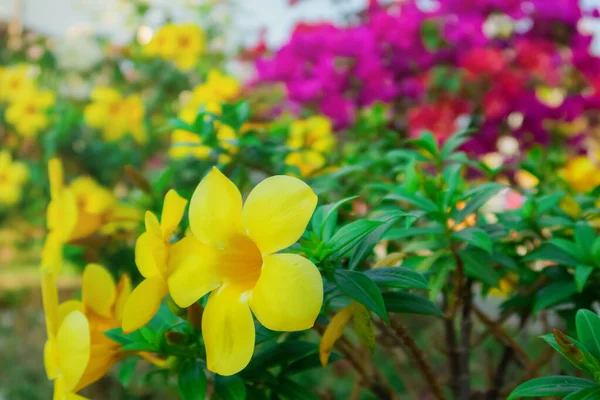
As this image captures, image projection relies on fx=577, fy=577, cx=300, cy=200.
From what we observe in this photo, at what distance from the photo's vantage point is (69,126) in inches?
82.7

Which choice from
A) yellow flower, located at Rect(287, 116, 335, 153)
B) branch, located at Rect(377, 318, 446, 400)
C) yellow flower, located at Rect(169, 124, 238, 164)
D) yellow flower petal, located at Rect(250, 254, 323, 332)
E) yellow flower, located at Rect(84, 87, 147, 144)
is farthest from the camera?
yellow flower, located at Rect(84, 87, 147, 144)

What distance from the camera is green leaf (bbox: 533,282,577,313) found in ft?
1.60

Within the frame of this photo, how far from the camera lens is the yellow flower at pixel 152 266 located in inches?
15.2

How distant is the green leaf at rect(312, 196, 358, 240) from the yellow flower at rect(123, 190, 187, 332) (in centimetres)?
10

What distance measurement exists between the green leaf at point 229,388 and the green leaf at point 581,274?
27 centimetres

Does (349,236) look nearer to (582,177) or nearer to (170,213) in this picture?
(170,213)

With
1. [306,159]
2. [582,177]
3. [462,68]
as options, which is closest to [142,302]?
[306,159]

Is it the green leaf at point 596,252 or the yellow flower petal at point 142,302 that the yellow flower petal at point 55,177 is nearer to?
the yellow flower petal at point 142,302

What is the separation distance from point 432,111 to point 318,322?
111 centimetres

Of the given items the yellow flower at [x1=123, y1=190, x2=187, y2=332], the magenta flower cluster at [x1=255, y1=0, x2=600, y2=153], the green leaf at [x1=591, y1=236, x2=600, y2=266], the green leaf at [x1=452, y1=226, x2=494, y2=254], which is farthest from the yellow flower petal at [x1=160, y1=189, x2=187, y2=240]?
the magenta flower cluster at [x1=255, y1=0, x2=600, y2=153]

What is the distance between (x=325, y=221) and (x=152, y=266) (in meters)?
0.13

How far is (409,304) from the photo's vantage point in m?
0.42

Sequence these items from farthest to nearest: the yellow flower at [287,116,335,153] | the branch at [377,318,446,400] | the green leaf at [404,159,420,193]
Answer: the yellow flower at [287,116,335,153] < the green leaf at [404,159,420,193] < the branch at [377,318,446,400]

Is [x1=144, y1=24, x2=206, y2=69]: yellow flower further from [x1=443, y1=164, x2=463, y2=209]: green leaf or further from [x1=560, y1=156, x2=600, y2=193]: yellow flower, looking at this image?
[x1=443, y1=164, x2=463, y2=209]: green leaf
